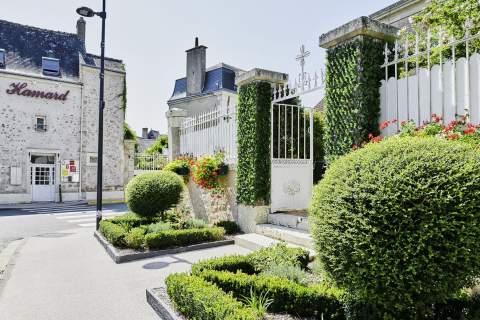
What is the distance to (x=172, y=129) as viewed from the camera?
1208 cm

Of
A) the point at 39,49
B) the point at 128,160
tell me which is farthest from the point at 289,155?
the point at 39,49

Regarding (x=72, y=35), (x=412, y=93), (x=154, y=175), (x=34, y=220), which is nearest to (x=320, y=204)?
(x=412, y=93)

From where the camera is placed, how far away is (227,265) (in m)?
4.55

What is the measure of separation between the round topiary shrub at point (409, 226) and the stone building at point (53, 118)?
2077 cm

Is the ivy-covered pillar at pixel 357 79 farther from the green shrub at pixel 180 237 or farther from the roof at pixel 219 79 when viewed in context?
the roof at pixel 219 79

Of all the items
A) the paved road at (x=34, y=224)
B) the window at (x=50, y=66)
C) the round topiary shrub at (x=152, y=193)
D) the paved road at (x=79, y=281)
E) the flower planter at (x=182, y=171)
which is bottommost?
the paved road at (x=34, y=224)

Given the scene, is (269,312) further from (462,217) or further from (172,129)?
(172,129)

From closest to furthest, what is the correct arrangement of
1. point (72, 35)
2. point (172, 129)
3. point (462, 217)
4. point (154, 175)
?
1. point (462, 217)
2. point (154, 175)
3. point (172, 129)
4. point (72, 35)

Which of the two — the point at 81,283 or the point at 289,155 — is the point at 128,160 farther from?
the point at 81,283

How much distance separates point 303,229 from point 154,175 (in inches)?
172

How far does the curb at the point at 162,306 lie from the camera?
3540 mm

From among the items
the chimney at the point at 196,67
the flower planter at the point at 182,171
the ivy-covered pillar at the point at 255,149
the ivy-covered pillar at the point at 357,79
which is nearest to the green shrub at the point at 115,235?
the ivy-covered pillar at the point at 255,149

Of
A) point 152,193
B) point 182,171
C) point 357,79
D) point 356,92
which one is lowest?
point 152,193

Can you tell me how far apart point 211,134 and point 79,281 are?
18.8 ft
